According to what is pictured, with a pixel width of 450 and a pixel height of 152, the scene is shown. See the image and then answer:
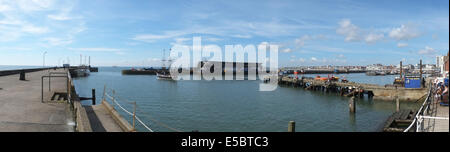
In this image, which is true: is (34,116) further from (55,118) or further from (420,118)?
(420,118)

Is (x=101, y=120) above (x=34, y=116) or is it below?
below

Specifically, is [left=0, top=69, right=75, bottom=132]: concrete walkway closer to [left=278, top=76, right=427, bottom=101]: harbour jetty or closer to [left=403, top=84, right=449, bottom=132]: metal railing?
[left=403, top=84, right=449, bottom=132]: metal railing

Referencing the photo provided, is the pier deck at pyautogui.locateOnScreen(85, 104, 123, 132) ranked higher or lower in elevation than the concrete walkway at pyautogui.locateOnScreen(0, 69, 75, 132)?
lower

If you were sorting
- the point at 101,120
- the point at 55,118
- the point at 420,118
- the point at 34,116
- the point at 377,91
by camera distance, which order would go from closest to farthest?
the point at 420,118 < the point at 34,116 < the point at 55,118 < the point at 101,120 < the point at 377,91

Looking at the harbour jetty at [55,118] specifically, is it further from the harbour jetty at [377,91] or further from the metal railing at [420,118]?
the harbour jetty at [377,91]

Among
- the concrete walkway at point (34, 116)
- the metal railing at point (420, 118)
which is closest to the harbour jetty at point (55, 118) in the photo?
the concrete walkway at point (34, 116)

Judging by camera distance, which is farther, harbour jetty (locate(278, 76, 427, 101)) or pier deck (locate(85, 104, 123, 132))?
harbour jetty (locate(278, 76, 427, 101))

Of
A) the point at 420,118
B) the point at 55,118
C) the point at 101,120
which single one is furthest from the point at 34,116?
the point at 420,118

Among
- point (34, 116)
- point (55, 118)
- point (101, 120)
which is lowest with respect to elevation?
point (101, 120)

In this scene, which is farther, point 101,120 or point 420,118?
point 101,120

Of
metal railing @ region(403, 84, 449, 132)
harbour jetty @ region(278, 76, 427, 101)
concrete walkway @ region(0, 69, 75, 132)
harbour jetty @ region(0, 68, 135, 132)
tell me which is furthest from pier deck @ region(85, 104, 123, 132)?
harbour jetty @ region(278, 76, 427, 101)
